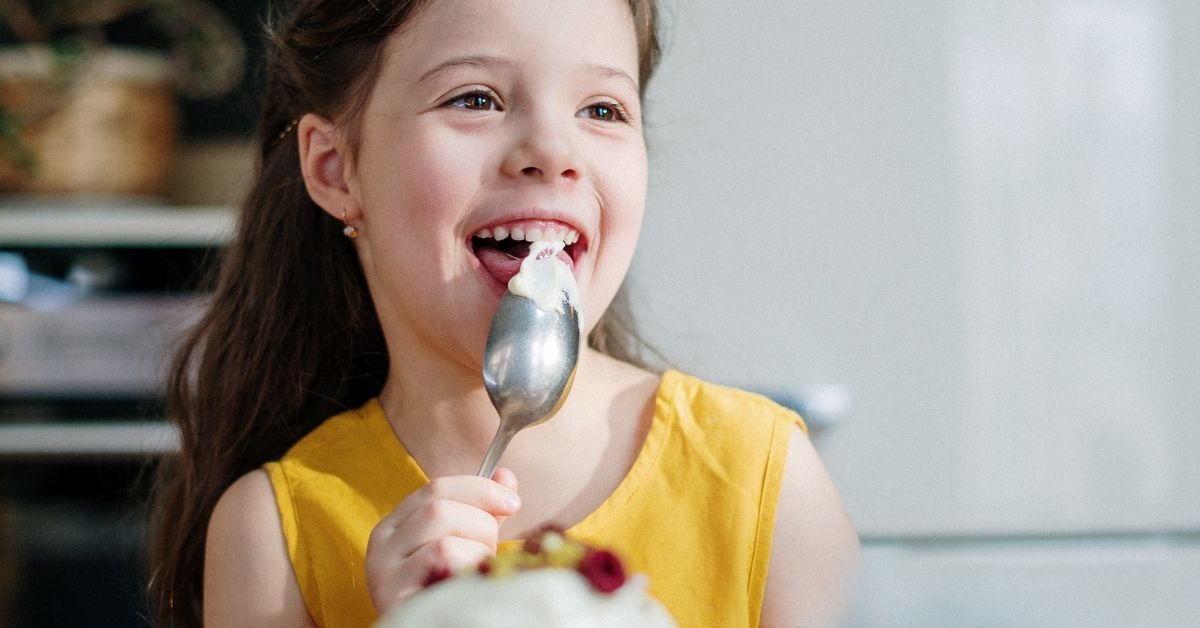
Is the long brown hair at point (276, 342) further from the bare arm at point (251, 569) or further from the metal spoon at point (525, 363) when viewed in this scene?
the metal spoon at point (525, 363)

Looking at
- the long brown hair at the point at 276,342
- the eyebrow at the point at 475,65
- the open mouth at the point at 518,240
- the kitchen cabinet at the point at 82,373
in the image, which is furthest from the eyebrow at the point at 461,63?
the kitchen cabinet at the point at 82,373

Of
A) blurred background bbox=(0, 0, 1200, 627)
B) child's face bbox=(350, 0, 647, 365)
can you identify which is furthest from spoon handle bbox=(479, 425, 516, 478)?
blurred background bbox=(0, 0, 1200, 627)

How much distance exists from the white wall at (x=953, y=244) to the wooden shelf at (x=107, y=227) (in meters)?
0.82

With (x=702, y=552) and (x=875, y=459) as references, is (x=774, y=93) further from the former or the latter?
(x=702, y=552)

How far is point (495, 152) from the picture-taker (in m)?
0.76

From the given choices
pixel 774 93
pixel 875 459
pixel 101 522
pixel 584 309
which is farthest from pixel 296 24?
pixel 101 522

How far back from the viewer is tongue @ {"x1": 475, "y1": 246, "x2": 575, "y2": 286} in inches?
30.2

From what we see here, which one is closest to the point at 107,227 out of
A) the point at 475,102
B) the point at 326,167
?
the point at 326,167

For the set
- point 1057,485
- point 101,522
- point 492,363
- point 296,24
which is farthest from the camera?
point 101,522

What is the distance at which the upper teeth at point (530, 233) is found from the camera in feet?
2.51

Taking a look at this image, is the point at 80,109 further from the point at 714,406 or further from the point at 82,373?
the point at 714,406

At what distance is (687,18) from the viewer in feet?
3.78

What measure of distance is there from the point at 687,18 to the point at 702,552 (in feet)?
1.76

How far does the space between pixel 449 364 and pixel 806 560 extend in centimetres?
28
